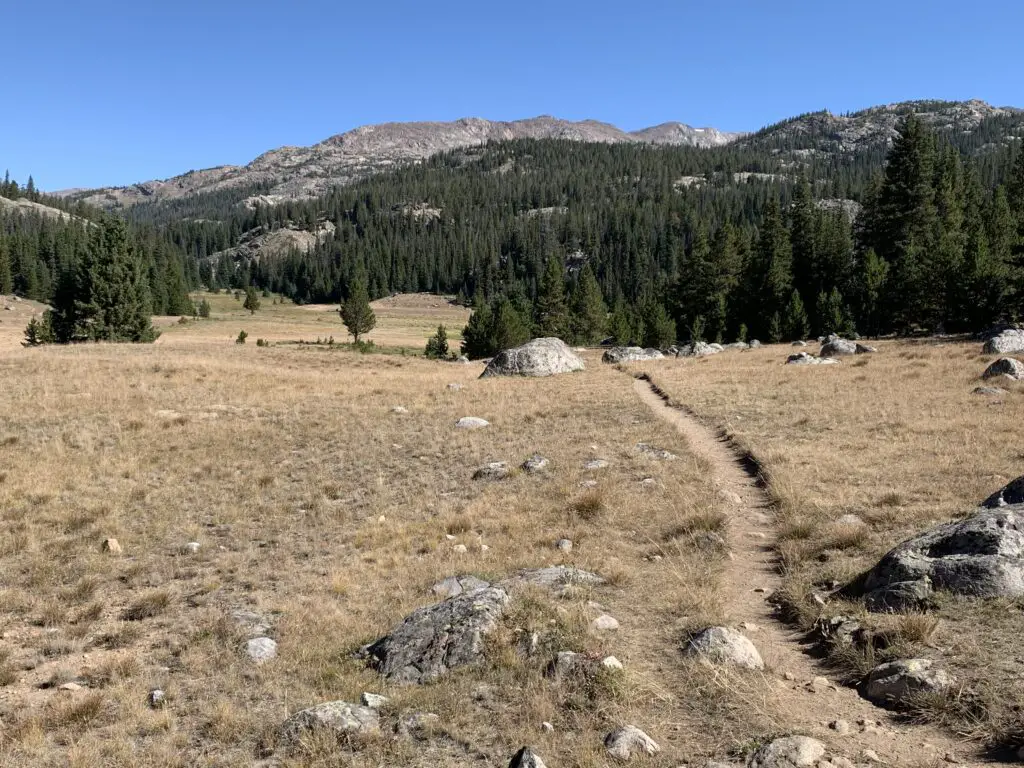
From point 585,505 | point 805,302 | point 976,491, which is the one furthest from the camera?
point 805,302

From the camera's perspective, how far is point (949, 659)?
22.0 feet

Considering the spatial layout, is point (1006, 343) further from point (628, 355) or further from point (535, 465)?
point (535, 465)

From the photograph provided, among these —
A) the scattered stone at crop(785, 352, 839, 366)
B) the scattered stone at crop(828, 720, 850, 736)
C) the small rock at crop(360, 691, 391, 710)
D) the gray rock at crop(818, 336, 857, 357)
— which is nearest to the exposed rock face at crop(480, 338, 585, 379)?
the scattered stone at crop(785, 352, 839, 366)

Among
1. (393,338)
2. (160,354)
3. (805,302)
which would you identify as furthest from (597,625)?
(393,338)

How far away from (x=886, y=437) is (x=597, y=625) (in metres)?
13.6

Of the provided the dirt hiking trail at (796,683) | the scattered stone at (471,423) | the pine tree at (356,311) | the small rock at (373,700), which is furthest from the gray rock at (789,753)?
the pine tree at (356,311)

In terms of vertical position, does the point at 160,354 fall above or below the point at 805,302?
below

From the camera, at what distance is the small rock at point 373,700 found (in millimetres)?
6969

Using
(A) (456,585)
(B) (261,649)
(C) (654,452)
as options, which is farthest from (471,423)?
(B) (261,649)

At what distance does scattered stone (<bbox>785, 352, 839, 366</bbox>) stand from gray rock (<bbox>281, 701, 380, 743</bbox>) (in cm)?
3609

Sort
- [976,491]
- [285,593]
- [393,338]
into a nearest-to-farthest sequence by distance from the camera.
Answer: [285,593], [976,491], [393,338]

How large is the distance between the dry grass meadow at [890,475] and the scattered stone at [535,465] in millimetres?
5969

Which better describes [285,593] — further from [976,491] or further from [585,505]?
[976,491]

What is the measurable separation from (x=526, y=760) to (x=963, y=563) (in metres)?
6.38
